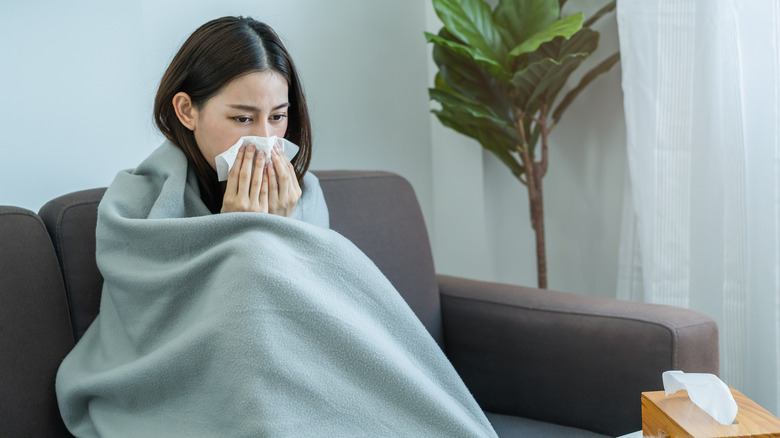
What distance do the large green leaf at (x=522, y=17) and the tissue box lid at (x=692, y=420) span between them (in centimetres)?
110

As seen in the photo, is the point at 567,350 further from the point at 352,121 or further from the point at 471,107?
the point at 352,121

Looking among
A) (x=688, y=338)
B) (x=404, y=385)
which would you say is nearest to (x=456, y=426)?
(x=404, y=385)

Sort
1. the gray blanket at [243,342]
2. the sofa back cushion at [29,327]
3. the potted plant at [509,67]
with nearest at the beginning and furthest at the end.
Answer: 1. the gray blanket at [243,342]
2. the sofa back cushion at [29,327]
3. the potted plant at [509,67]

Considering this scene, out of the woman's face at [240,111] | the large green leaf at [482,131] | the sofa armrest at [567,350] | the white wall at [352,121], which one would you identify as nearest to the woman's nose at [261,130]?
the woman's face at [240,111]

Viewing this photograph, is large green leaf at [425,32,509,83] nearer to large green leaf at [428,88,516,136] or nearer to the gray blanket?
large green leaf at [428,88,516,136]

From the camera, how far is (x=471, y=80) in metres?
1.77

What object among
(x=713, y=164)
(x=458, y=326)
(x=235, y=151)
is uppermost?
(x=235, y=151)

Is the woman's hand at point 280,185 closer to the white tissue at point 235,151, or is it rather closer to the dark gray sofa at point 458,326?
the white tissue at point 235,151

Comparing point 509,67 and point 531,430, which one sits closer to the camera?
point 531,430

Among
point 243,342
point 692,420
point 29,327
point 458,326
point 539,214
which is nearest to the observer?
point 692,420

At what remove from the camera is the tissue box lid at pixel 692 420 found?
65cm

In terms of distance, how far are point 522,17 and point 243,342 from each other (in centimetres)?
117

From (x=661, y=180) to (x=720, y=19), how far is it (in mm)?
351

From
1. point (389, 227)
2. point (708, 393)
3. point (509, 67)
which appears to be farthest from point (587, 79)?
point (708, 393)
